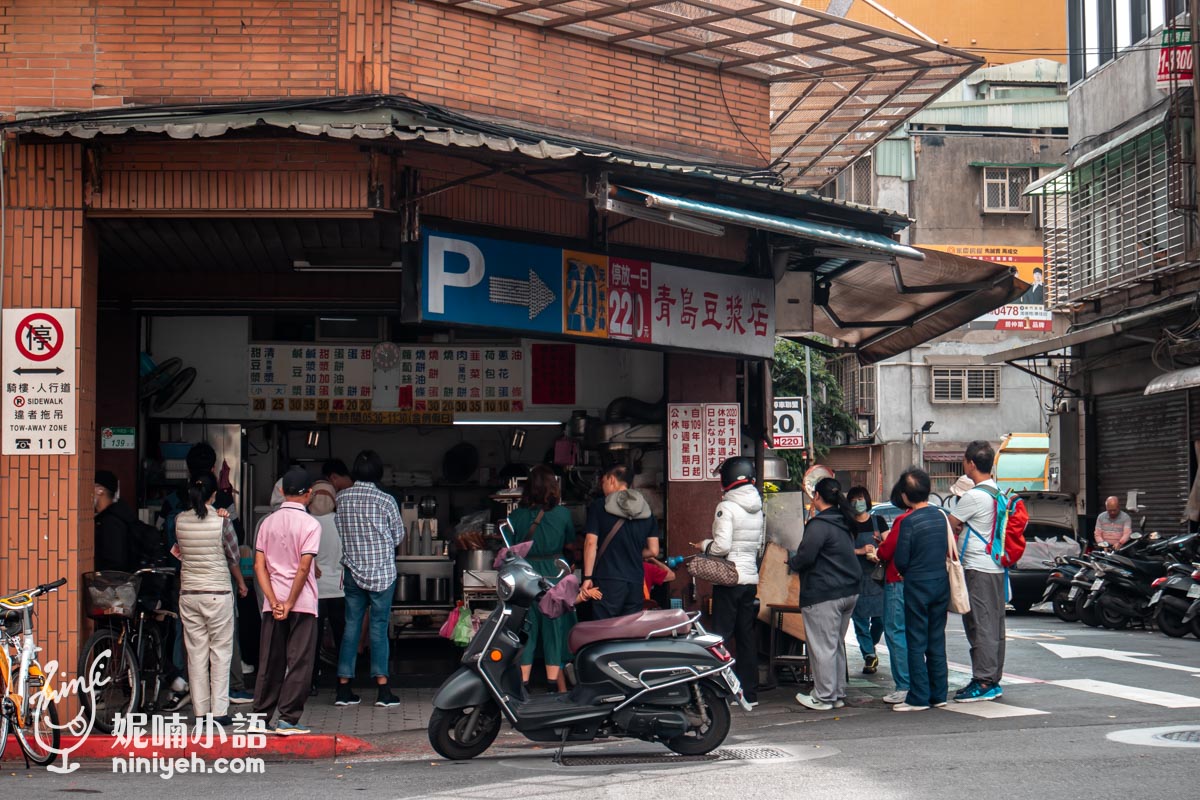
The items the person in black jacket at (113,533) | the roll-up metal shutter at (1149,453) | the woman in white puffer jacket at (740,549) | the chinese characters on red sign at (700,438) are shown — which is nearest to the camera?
the person in black jacket at (113,533)

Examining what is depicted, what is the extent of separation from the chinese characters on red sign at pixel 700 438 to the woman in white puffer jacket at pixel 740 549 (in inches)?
56.2

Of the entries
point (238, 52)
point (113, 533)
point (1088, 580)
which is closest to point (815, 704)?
point (113, 533)

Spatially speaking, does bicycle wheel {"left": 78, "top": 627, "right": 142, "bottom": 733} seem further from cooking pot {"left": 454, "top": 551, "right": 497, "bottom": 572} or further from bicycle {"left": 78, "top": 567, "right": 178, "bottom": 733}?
cooking pot {"left": 454, "top": 551, "right": 497, "bottom": 572}

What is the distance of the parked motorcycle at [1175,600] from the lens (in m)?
15.8

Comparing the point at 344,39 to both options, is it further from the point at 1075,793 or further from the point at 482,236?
the point at 1075,793

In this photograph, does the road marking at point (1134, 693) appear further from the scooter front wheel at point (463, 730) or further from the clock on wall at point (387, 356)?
the clock on wall at point (387, 356)

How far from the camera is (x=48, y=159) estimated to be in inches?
359

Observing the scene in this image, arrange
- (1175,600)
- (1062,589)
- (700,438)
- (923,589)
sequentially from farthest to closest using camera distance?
(1062,589) < (1175,600) < (700,438) < (923,589)

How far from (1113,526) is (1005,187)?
1886cm

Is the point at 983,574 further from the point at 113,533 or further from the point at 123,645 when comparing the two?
the point at 113,533

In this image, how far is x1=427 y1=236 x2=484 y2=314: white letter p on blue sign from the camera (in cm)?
963

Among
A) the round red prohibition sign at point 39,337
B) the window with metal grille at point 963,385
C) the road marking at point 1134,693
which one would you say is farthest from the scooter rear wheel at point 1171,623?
the window with metal grille at point 963,385

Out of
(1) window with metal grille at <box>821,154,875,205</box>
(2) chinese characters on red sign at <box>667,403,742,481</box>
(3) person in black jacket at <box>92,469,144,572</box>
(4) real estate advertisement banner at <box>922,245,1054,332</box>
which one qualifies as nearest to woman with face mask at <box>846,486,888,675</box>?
(2) chinese characters on red sign at <box>667,403,742,481</box>

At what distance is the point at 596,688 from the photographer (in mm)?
8094
